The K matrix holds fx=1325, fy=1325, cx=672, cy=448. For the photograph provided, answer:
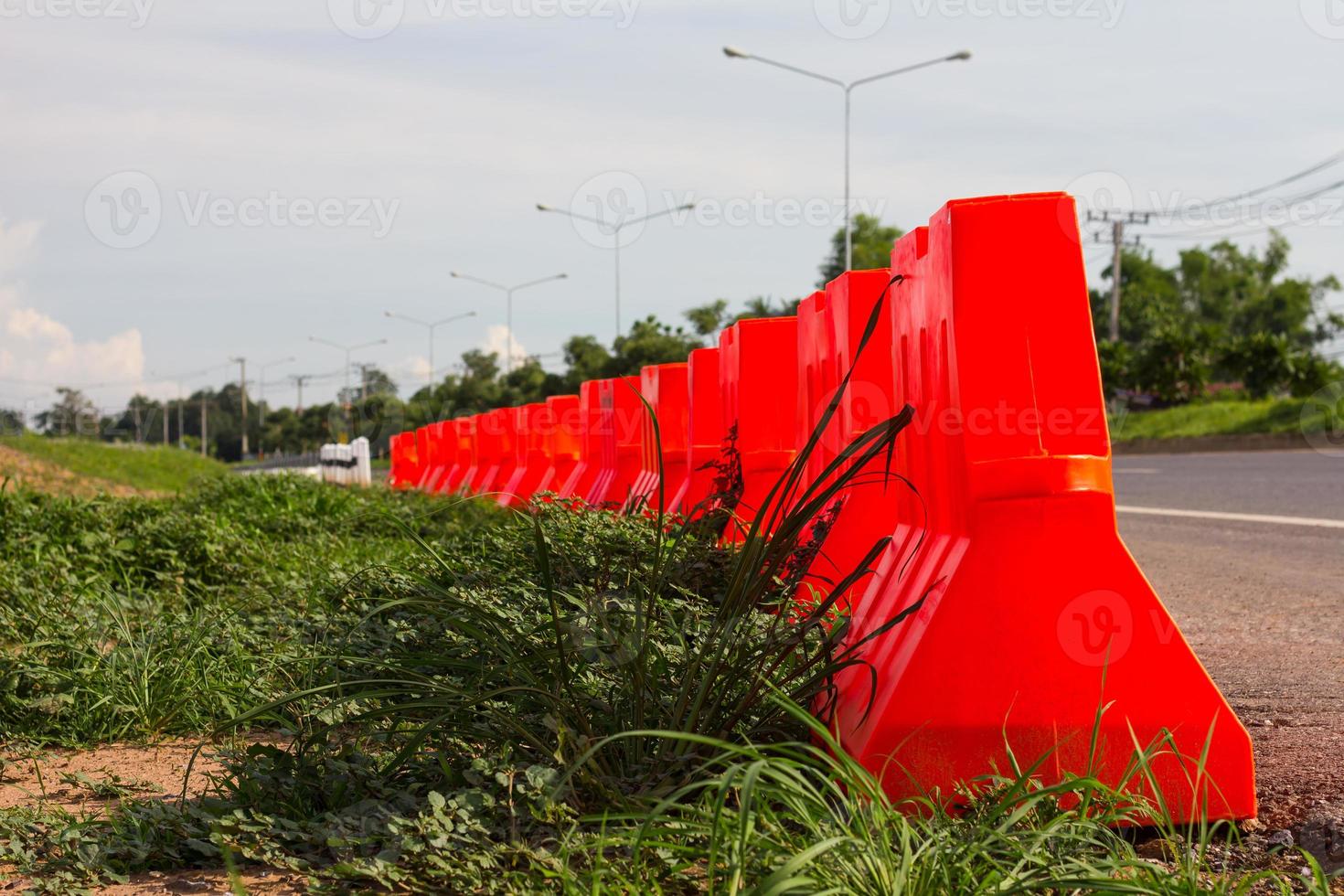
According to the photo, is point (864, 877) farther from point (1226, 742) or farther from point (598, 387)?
point (598, 387)

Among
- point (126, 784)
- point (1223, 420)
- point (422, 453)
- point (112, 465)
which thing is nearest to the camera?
point (126, 784)

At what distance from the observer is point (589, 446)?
10094mm

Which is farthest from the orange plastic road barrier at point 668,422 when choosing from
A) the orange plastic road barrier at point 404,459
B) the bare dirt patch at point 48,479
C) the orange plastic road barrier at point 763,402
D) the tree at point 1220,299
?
the tree at point 1220,299

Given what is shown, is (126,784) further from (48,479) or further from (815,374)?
(48,479)

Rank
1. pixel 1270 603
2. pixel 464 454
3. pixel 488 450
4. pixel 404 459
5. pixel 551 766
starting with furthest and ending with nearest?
pixel 404 459, pixel 464 454, pixel 488 450, pixel 1270 603, pixel 551 766

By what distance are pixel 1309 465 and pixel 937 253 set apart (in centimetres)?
1697

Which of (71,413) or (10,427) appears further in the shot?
(71,413)

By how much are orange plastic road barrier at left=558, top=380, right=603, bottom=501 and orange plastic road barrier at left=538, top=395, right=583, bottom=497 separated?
37.5 inches

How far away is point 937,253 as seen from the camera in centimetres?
304

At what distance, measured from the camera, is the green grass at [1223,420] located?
3203cm

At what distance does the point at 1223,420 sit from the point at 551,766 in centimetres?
3620

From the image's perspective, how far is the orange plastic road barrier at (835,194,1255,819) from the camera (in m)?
2.65

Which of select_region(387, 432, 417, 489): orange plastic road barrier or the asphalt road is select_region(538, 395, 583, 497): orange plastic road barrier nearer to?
the asphalt road

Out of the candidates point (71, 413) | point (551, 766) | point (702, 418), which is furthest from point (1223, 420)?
point (71, 413)
